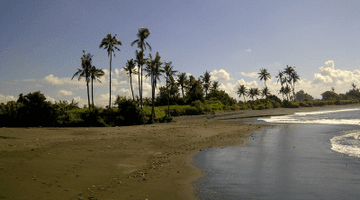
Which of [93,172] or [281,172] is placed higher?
[93,172]

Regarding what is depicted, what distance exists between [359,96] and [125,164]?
7281 inches

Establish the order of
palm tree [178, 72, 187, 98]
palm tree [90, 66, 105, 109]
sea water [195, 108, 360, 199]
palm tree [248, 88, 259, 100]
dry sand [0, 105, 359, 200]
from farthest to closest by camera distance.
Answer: palm tree [248, 88, 259, 100] < palm tree [178, 72, 187, 98] < palm tree [90, 66, 105, 109] < sea water [195, 108, 360, 199] < dry sand [0, 105, 359, 200]

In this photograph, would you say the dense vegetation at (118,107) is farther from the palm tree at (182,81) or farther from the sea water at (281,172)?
the sea water at (281,172)

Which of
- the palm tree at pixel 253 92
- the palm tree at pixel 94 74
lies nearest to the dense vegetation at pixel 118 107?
the palm tree at pixel 94 74

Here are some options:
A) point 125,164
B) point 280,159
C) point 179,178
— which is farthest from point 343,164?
point 125,164

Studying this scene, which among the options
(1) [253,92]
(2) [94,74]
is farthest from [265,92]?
(2) [94,74]

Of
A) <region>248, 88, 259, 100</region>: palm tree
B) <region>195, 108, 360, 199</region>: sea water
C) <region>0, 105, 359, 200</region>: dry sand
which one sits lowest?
<region>195, 108, 360, 199</region>: sea water

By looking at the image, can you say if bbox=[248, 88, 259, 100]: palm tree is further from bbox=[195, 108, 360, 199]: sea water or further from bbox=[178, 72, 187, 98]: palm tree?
bbox=[195, 108, 360, 199]: sea water

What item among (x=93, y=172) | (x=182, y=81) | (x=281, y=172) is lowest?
(x=281, y=172)

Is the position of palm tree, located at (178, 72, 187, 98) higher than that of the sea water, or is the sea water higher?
palm tree, located at (178, 72, 187, 98)

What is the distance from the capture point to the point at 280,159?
10711 mm

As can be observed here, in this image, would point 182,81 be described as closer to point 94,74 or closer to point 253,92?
point 94,74

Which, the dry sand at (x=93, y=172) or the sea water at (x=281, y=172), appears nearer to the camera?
the dry sand at (x=93, y=172)

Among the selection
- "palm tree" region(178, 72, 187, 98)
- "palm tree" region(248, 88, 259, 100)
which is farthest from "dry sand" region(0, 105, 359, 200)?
"palm tree" region(248, 88, 259, 100)
